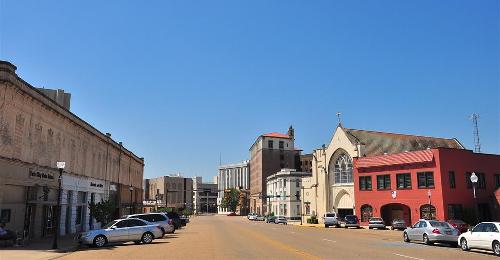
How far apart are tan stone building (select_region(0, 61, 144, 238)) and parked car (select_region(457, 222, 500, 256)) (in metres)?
23.9

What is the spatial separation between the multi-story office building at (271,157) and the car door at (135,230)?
12978 centimetres

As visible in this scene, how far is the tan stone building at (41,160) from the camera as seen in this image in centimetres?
2509

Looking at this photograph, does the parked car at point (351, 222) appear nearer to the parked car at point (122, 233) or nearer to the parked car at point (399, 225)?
the parked car at point (399, 225)

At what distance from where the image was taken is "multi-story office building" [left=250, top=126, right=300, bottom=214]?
162125 millimetres

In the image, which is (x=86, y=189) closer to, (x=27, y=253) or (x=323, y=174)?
(x=27, y=253)

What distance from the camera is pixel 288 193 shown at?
121 meters

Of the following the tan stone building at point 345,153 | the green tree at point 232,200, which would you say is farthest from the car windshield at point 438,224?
the green tree at point 232,200

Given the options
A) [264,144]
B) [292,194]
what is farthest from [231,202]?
[292,194]

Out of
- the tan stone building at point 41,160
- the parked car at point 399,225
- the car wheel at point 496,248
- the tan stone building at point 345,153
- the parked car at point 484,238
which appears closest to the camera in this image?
the car wheel at point 496,248

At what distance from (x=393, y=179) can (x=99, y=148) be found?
3473cm

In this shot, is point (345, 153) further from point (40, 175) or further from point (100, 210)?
point (40, 175)

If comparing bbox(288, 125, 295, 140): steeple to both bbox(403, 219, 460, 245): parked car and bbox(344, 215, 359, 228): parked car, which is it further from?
bbox(403, 219, 460, 245): parked car

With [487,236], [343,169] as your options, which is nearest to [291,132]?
[343,169]

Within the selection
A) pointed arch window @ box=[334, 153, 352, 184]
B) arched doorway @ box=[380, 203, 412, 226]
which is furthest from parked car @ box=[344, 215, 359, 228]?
pointed arch window @ box=[334, 153, 352, 184]
